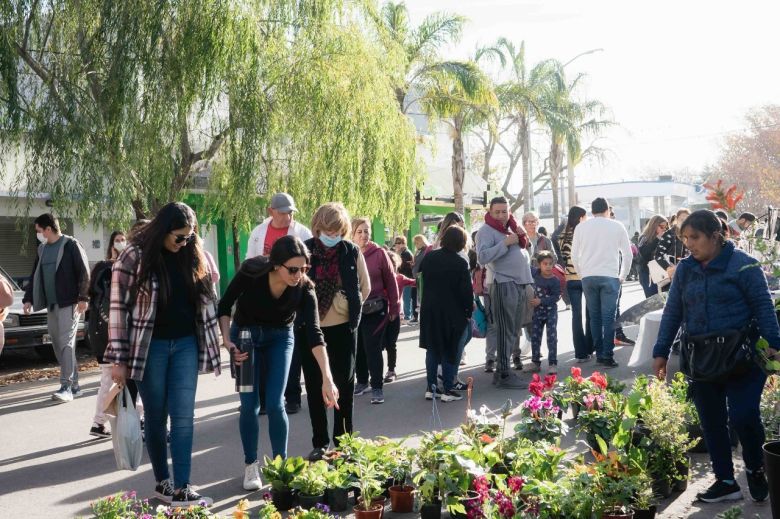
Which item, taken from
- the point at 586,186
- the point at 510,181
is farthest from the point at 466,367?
the point at 586,186

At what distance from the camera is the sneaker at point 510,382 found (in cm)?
974

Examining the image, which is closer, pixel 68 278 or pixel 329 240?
pixel 329 240

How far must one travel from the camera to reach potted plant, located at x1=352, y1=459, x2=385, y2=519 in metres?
5.09

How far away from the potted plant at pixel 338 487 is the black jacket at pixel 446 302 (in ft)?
12.3

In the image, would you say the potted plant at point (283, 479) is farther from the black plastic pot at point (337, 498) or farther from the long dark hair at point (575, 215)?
the long dark hair at point (575, 215)

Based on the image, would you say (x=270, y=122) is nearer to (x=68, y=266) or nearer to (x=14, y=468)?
(x=68, y=266)

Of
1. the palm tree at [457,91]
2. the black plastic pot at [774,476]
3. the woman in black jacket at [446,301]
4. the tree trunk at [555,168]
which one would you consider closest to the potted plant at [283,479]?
the black plastic pot at [774,476]

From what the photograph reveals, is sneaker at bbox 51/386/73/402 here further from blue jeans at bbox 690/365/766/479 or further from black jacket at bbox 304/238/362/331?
blue jeans at bbox 690/365/766/479

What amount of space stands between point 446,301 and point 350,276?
99.0 inches

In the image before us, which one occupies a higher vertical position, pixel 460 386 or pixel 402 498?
pixel 402 498

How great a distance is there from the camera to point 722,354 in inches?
202

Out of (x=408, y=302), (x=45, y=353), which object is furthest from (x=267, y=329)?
(x=408, y=302)

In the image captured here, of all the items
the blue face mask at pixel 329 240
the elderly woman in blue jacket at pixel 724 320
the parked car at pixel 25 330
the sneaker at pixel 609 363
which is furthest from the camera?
the parked car at pixel 25 330

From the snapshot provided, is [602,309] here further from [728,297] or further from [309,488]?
[309,488]
